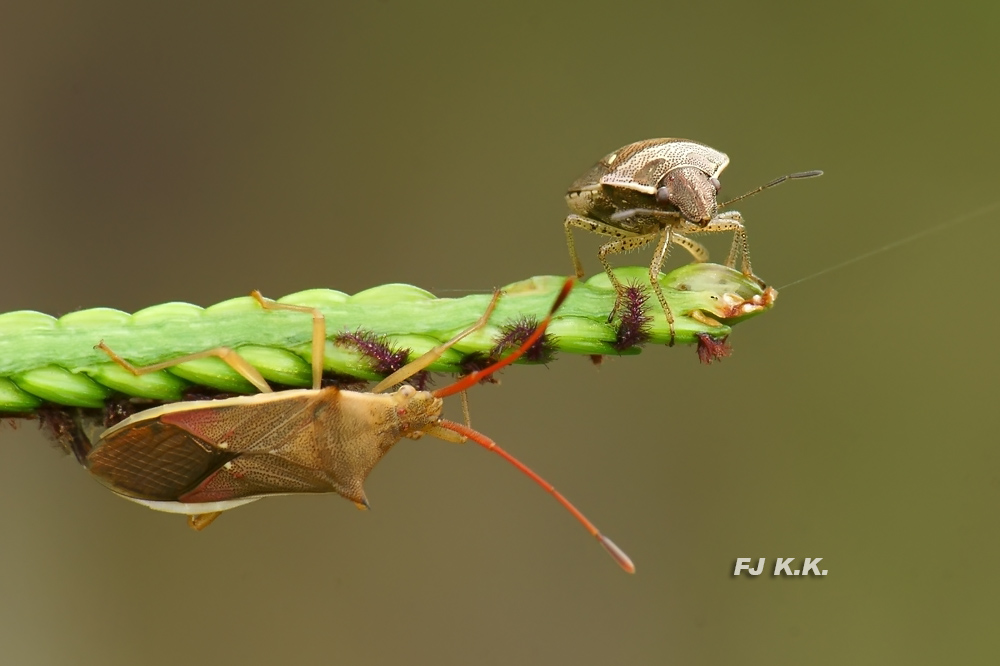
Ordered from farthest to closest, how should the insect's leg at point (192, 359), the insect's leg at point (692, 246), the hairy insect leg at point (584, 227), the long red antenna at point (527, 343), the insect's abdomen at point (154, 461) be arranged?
the hairy insect leg at point (584, 227) < the insect's leg at point (692, 246) < the insect's abdomen at point (154, 461) < the long red antenna at point (527, 343) < the insect's leg at point (192, 359)

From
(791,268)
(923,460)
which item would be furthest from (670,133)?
(923,460)

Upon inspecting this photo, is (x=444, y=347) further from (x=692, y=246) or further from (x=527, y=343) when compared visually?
(x=692, y=246)

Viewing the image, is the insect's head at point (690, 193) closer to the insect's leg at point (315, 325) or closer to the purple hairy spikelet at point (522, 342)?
the purple hairy spikelet at point (522, 342)

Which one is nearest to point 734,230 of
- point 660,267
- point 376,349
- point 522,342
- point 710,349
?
point 660,267

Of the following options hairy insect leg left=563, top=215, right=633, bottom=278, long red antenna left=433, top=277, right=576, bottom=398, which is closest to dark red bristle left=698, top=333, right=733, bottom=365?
long red antenna left=433, top=277, right=576, bottom=398

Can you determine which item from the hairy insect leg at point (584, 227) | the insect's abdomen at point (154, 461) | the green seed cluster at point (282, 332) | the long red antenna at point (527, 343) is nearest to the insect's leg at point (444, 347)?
the green seed cluster at point (282, 332)

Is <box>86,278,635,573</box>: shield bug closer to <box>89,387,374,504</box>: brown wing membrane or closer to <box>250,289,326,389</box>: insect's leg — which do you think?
<box>89,387,374,504</box>: brown wing membrane
